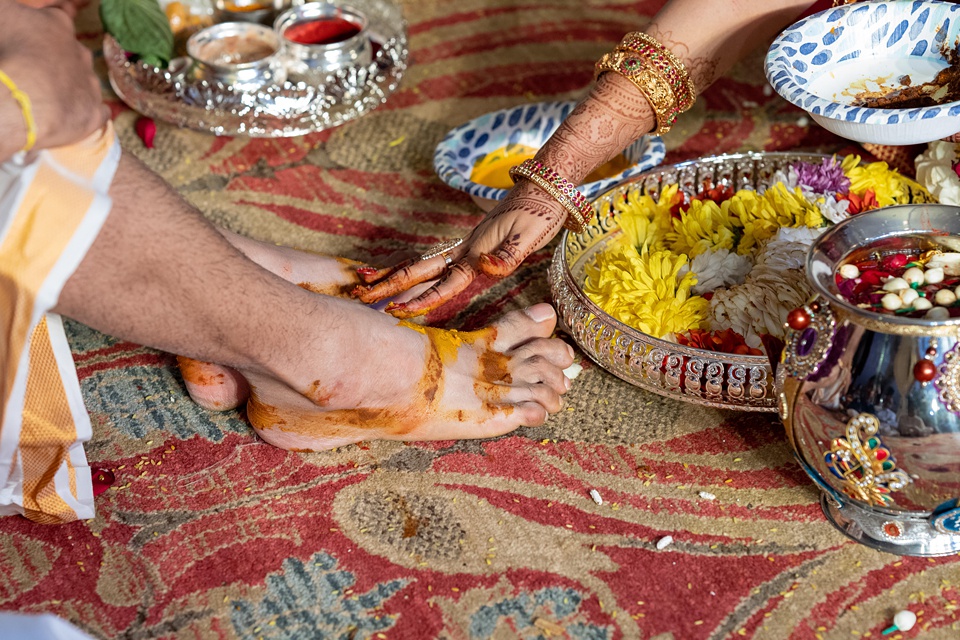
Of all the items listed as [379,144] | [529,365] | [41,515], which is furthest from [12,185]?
[379,144]

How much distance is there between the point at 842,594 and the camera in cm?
99

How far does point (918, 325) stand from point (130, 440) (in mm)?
925

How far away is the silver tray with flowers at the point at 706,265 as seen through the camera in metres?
1.14

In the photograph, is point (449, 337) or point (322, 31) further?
point (322, 31)

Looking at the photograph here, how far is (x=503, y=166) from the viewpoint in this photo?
1.66m

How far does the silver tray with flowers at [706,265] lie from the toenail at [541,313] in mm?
13

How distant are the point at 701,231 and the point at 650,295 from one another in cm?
17

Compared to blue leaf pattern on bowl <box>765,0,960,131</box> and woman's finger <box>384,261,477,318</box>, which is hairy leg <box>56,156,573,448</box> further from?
blue leaf pattern on bowl <box>765,0,960,131</box>

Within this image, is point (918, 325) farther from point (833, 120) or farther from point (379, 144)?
A: point (379, 144)

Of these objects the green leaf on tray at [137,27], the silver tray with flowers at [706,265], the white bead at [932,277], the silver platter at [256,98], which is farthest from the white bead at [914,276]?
the green leaf on tray at [137,27]

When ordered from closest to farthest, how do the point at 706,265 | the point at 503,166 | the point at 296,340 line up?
the point at 296,340, the point at 706,265, the point at 503,166

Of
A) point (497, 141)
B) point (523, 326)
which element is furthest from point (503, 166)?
point (523, 326)

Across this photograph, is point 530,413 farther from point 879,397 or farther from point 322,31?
point 322,31

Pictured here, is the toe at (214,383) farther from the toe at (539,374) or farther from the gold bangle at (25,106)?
the gold bangle at (25,106)
